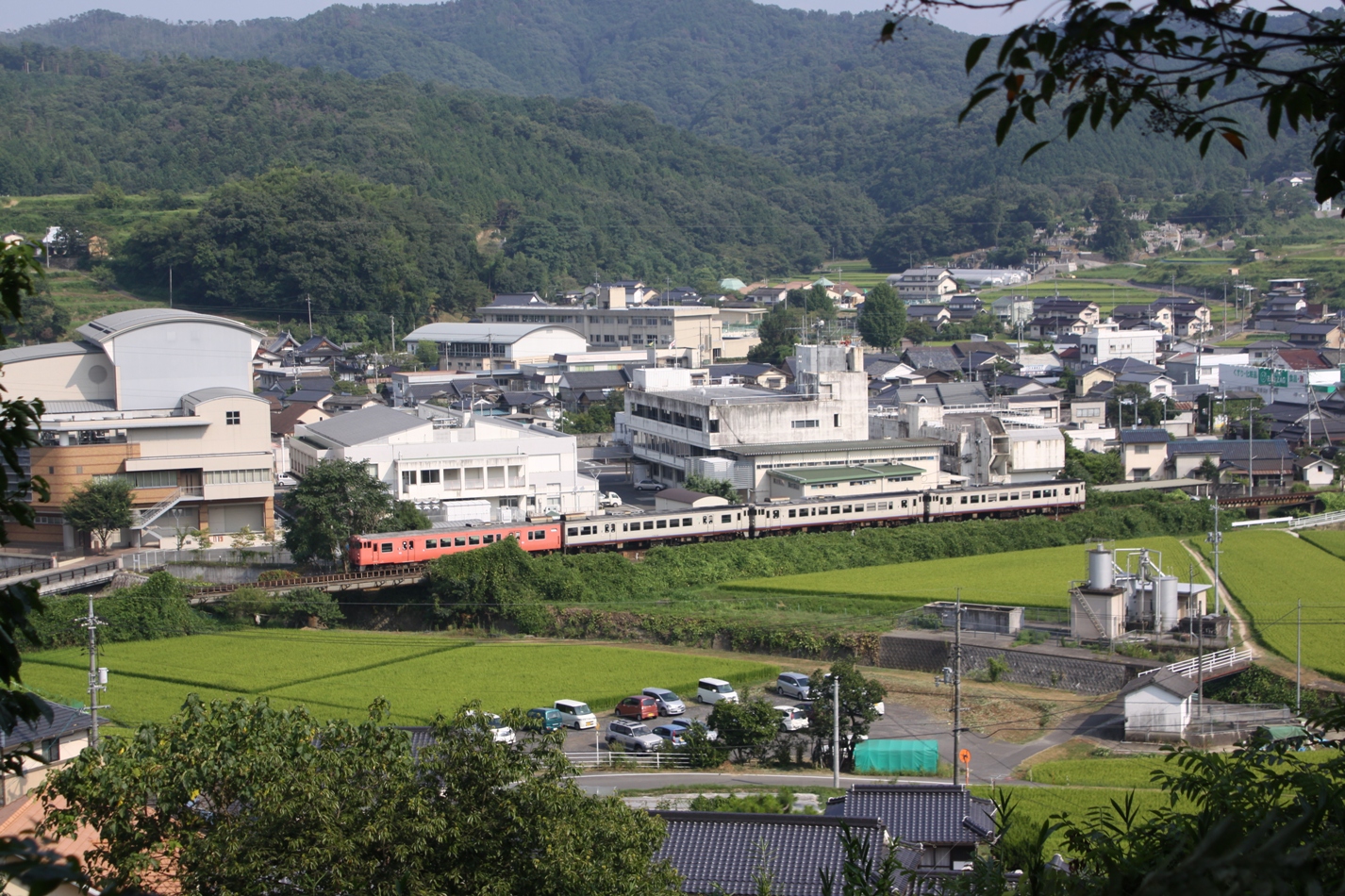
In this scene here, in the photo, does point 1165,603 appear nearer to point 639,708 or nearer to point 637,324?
point 639,708

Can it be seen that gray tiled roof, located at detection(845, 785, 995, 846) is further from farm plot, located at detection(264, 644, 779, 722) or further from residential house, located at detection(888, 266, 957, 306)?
residential house, located at detection(888, 266, 957, 306)

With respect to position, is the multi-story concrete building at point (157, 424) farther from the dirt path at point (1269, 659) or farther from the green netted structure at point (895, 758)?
the dirt path at point (1269, 659)

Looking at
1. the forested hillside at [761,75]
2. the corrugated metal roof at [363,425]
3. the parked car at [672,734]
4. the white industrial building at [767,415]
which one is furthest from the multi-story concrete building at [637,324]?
the forested hillside at [761,75]

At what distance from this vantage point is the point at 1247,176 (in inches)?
3701

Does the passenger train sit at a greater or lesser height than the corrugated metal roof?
lesser

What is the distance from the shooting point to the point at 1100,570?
59.9ft

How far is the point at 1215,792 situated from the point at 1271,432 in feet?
109

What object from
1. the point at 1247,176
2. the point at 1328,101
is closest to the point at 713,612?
the point at 1328,101

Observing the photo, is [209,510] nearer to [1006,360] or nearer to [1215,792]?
[1215,792]

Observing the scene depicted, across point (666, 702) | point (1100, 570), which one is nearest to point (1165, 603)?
point (1100, 570)

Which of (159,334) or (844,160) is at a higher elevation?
(844,160)

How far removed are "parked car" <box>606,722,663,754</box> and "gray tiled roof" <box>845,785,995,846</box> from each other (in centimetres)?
410

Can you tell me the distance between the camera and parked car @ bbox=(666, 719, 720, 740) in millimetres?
14820

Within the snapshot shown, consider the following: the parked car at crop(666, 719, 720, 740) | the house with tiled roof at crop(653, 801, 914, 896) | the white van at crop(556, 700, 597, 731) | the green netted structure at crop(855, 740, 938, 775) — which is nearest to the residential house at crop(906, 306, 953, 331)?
the parked car at crop(666, 719, 720, 740)
